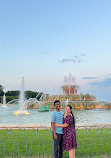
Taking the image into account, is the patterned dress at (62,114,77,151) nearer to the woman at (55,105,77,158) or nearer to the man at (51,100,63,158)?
the woman at (55,105,77,158)

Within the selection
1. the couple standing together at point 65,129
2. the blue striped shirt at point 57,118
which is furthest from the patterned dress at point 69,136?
the blue striped shirt at point 57,118

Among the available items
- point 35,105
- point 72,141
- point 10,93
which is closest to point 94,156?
point 72,141

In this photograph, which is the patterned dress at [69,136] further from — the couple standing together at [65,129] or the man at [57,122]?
the man at [57,122]

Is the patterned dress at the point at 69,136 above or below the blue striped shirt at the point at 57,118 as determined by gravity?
below

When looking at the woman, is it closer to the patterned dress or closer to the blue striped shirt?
the patterned dress

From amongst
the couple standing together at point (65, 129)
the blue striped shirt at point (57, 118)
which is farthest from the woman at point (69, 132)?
the blue striped shirt at point (57, 118)

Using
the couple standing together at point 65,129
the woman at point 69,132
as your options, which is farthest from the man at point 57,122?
the woman at point 69,132

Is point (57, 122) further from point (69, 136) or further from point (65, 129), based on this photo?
point (69, 136)

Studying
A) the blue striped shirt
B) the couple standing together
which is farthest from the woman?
the blue striped shirt

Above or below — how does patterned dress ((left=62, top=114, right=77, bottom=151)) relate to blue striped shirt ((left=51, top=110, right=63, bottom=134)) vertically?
below

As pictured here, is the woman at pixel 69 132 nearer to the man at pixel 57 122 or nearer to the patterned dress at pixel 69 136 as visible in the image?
the patterned dress at pixel 69 136

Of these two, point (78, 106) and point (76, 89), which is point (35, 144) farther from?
point (76, 89)

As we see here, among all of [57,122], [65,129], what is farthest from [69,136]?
[57,122]

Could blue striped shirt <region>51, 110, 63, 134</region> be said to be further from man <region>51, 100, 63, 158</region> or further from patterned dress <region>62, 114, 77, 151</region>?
patterned dress <region>62, 114, 77, 151</region>
